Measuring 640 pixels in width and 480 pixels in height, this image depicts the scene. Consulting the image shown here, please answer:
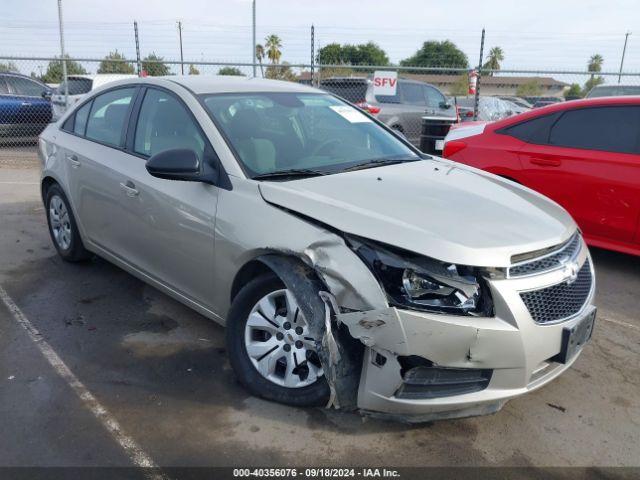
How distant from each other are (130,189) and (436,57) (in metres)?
73.3

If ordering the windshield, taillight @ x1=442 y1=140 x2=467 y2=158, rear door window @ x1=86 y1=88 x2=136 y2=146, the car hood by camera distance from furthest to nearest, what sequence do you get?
taillight @ x1=442 y1=140 x2=467 y2=158, rear door window @ x1=86 y1=88 x2=136 y2=146, the windshield, the car hood

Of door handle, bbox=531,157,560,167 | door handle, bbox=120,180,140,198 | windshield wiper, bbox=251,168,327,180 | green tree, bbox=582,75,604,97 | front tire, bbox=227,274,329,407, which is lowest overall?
front tire, bbox=227,274,329,407

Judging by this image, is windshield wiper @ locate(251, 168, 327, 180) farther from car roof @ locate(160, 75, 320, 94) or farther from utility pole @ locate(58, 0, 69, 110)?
utility pole @ locate(58, 0, 69, 110)

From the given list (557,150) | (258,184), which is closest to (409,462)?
(258,184)

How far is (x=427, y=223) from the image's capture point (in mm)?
2666

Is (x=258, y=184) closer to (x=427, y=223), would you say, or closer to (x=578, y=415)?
(x=427, y=223)

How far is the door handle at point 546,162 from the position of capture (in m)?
5.30

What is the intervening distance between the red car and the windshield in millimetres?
1882

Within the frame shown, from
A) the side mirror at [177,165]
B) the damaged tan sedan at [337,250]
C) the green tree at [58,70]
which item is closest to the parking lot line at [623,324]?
the damaged tan sedan at [337,250]

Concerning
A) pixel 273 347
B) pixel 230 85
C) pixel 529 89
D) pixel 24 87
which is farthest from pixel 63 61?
pixel 529 89

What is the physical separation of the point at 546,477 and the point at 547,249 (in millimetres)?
1044

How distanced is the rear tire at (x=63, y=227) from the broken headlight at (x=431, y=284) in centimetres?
327

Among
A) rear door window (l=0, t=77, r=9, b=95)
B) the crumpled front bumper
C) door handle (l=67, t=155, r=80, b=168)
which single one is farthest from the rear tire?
rear door window (l=0, t=77, r=9, b=95)

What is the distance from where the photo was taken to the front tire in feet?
9.34
